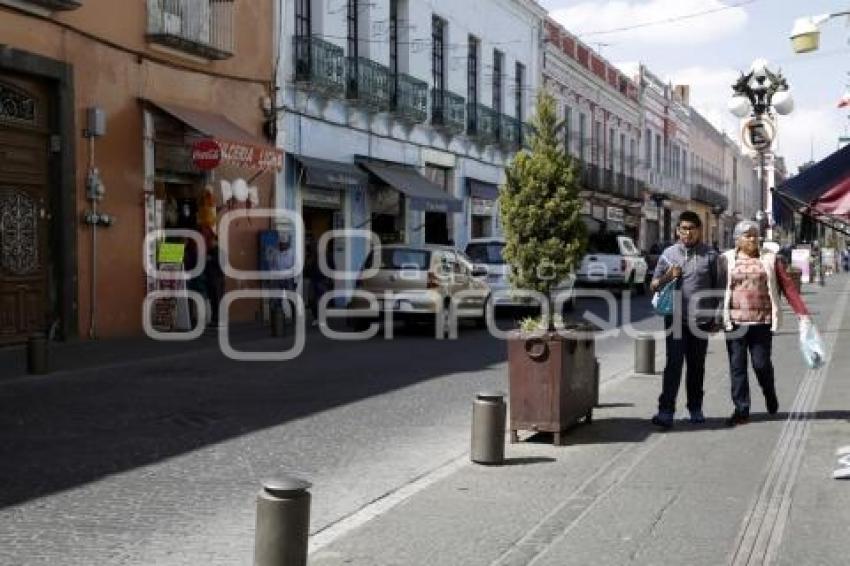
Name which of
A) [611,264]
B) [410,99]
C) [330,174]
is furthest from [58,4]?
[611,264]

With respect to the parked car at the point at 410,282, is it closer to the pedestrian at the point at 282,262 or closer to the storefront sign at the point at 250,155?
the storefront sign at the point at 250,155

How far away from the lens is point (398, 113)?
25.2 metres

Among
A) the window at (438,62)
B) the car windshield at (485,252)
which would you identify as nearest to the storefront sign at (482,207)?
the window at (438,62)

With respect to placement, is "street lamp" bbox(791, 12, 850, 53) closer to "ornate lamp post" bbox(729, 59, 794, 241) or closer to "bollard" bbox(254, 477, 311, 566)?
"ornate lamp post" bbox(729, 59, 794, 241)

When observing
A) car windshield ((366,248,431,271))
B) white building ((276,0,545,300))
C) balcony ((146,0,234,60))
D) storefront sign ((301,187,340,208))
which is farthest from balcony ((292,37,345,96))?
car windshield ((366,248,431,271))

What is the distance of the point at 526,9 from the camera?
35.7 metres

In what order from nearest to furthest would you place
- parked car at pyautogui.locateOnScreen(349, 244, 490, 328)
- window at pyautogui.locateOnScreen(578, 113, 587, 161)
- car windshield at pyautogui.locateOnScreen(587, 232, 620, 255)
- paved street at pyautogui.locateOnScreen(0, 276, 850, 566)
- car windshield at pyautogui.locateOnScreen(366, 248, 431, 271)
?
paved street at pyautogui.locateOnScreen(0, 276, 850, 566), parked car at pyautogui.locateOnScreen(349, 244, 490, 328), car windshield at pyautogui.locateOnScreen(366, 248, 431, 271), car windshield at pyautogui.locateOnScreen(587, 232, 620, 255), window at pyautogui.locateOnScreen(578, 113, 587, 161)

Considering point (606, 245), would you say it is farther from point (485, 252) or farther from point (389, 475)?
point (389, 475)

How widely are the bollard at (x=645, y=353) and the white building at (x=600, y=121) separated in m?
25.7

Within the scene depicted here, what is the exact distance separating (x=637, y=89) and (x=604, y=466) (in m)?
47.9

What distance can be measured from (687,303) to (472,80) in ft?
78.0

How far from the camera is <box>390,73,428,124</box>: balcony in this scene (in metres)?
25.4

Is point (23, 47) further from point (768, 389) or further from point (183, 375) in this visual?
point (768, 389)

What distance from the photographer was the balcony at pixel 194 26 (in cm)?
1667
